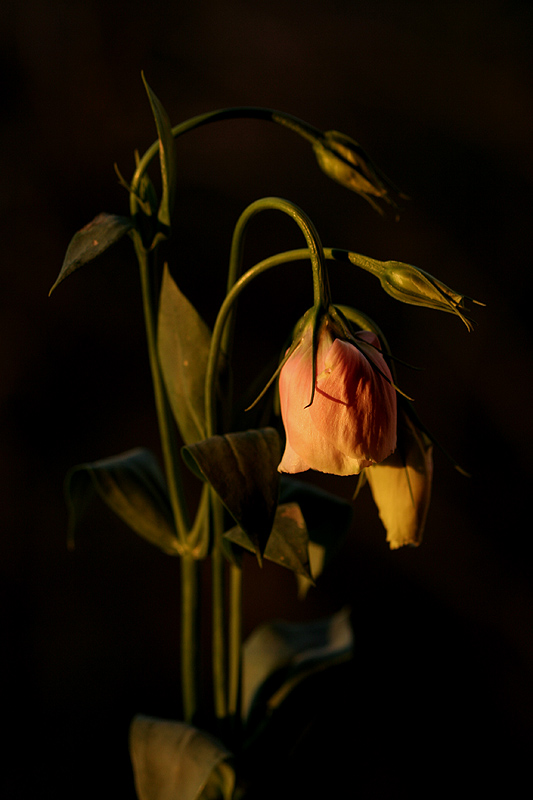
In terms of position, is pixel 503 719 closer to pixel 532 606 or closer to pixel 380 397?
pixel 532 606

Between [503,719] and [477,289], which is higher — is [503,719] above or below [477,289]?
below

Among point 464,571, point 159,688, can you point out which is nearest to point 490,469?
point 464,571

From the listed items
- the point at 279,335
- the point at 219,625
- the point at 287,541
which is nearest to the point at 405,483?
the point at 287,541

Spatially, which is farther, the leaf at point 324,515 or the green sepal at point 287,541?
the leaf at point 324,515

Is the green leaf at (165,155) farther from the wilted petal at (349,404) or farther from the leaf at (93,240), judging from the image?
the wilted petal at (349,404)

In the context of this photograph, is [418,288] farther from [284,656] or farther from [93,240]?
[284,656]

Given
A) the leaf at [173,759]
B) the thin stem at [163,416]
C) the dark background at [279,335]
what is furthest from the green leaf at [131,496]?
the dark background at [279,335]

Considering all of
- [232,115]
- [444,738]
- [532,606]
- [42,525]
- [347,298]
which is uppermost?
[232,115]
